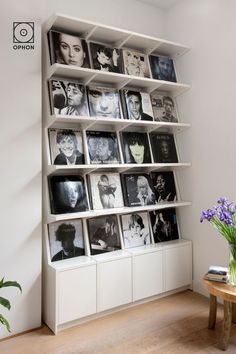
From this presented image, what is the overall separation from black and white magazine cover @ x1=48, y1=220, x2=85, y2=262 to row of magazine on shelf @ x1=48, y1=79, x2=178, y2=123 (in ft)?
2.94

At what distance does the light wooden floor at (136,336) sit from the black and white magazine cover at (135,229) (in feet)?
1.87

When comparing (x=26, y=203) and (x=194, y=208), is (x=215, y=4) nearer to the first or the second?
(x=194, y=208)

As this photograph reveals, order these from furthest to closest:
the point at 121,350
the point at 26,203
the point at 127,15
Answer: the point at 127,15 → the point at 26,203 → the point at 121,350

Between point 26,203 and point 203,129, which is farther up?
point 203,129

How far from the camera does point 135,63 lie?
2.77 m

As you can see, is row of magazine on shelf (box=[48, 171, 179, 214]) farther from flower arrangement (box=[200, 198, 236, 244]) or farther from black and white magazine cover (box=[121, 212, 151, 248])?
flower arrangement (box=[200, 198, 236, 244])

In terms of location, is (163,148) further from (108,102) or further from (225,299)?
(225,299)

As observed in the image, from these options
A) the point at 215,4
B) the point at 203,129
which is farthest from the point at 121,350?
the point at 215,4

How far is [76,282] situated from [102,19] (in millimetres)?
2279

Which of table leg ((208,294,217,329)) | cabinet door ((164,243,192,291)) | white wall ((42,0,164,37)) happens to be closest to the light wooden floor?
table leg ((208,294,217,329))

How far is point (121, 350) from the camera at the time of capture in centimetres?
198

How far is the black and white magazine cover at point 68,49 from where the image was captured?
7.68 ft

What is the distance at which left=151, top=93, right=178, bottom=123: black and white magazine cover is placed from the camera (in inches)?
115

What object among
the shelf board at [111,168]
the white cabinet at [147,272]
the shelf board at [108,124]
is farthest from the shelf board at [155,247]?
the shelf board at [108,124]
